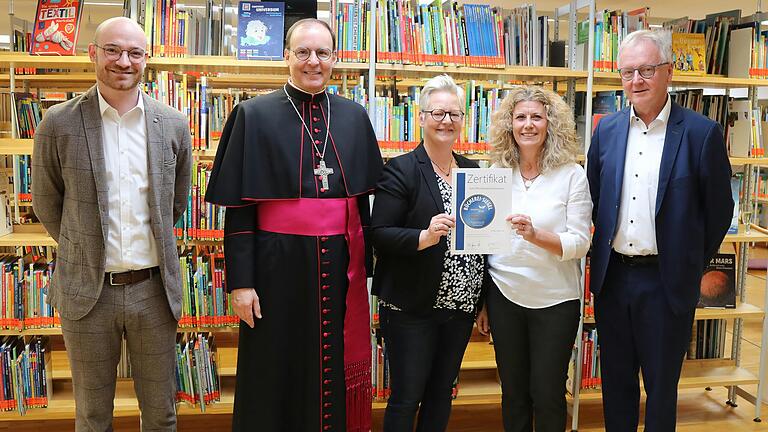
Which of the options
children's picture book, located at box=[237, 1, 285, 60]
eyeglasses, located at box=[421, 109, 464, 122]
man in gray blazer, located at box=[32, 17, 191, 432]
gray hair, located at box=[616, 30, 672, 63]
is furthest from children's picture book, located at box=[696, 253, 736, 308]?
man in gray blazer, located at box=[32, 17, 191, 432]

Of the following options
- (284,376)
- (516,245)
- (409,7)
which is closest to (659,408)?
(516,245)

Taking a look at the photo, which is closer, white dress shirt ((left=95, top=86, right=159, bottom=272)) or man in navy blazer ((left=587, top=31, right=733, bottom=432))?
white dress shirt ((left=95, top=86, right=159, bottom=272))

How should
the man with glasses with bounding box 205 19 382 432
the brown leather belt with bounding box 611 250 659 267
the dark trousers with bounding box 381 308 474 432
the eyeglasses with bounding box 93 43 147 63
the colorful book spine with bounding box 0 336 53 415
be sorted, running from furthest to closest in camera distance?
A: the colorful book spine with bounding box 0 336 53 415
the brown leather belt with bounding box 611 250 659 267
the dark trousers with bounding box 381 308 474 432
the man with glasses with bounding box 205 19 382 432
the eyeglasses with bounding box 93 43 147 63

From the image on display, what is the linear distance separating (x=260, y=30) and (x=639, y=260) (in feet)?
6.71

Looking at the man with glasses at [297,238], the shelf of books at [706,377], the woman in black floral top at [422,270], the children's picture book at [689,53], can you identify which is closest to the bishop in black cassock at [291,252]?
the man with glasses at [297,238]

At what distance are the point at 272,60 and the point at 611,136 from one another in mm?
1626

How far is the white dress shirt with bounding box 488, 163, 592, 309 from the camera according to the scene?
247 centimetres

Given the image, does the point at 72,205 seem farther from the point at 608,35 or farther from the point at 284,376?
the point at 608,35

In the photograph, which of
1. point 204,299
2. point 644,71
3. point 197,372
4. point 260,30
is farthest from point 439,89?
point 197,372

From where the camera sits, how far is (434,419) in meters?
2.60

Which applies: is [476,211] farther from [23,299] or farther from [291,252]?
[23,299]

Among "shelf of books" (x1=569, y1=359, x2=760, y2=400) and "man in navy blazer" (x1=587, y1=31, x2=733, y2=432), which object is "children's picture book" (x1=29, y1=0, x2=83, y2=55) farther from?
"shelf of books" (x1=569, y1=359, x2=760, y2=400)

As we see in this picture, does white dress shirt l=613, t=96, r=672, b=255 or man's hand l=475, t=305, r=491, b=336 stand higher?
white dress shirt l=613, t=96, r=672, b=255

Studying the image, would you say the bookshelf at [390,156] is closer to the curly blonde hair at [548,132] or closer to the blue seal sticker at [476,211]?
the curly blonde hair at [548,132]
